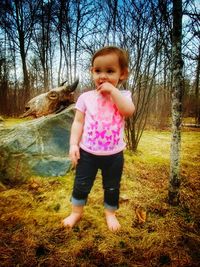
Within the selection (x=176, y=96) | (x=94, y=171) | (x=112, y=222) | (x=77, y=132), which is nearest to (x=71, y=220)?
(x=112, y=222)

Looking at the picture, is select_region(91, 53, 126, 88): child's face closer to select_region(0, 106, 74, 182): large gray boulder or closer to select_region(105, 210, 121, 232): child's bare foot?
select_region(105, 210, 121, 232): child's bare foot

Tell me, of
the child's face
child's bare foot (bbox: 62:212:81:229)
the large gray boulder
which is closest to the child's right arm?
the child's face

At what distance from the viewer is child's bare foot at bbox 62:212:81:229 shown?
172cm

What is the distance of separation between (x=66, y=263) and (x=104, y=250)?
27 cm

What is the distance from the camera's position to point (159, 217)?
191 centimetres

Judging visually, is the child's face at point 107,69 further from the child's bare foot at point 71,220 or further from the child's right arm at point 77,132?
the child's bare foot at point 71,220

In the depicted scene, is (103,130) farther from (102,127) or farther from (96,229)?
(96,229)

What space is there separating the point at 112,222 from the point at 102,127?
2.49ft

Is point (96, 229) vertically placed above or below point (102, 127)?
below

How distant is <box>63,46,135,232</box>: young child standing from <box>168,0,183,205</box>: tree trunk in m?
0.51

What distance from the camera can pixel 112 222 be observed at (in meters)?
1.76

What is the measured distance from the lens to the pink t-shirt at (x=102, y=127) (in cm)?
163

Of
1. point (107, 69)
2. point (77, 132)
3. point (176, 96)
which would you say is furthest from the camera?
point (176, 96)

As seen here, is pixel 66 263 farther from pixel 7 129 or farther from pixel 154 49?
pixel 154 49
